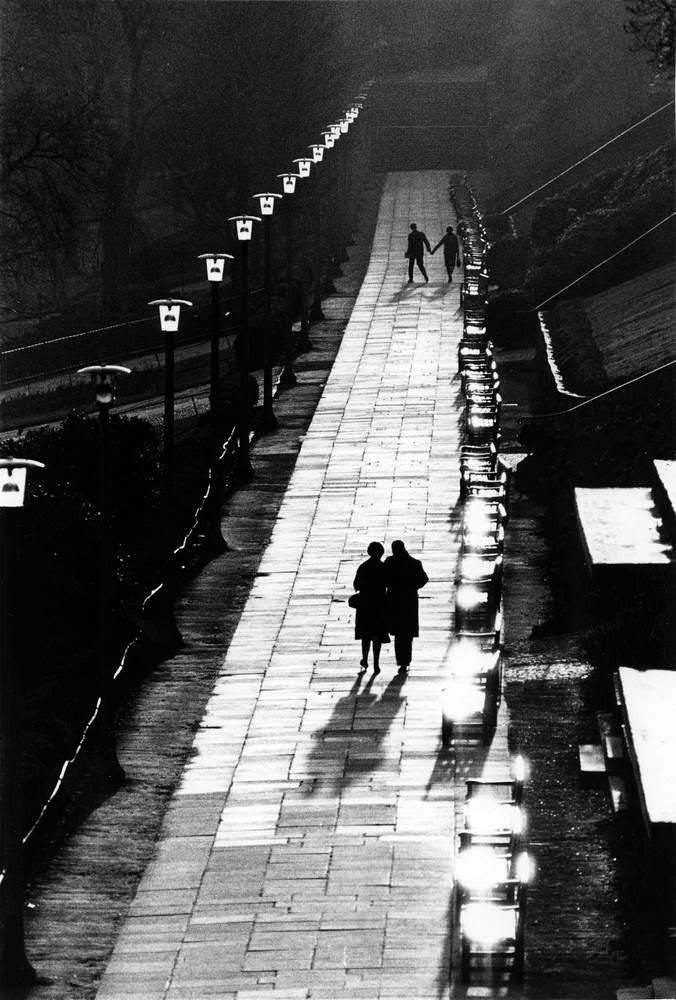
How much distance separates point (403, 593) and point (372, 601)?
1.02 ft

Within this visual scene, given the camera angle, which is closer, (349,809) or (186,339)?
(349,809)

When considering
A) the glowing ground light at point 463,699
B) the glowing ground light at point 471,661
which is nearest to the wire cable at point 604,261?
the glowing ground light at point 471,661

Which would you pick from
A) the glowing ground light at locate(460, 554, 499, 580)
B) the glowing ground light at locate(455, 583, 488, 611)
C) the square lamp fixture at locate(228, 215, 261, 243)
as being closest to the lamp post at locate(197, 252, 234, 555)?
the square lamp fixture at locate(228, 215, 261, 243)

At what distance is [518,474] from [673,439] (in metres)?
2.68

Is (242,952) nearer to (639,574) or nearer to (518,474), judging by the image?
(639,574)

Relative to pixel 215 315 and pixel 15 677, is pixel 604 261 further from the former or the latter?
pixel 15 677

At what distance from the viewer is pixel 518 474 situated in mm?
27312

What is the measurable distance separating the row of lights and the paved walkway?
33cm

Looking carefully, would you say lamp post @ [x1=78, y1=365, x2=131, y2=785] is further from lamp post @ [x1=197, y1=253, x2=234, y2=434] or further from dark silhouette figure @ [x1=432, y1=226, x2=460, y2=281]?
dark silhouette figure @ [x1=432, y1=226, x2=460, y2=281]

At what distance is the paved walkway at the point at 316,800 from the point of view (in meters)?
11.9

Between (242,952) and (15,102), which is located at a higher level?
(15,102)

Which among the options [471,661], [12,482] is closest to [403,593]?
[471,661]

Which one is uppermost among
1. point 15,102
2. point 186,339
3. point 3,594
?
point 15,102

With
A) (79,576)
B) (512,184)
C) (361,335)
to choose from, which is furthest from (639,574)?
(512,184)
